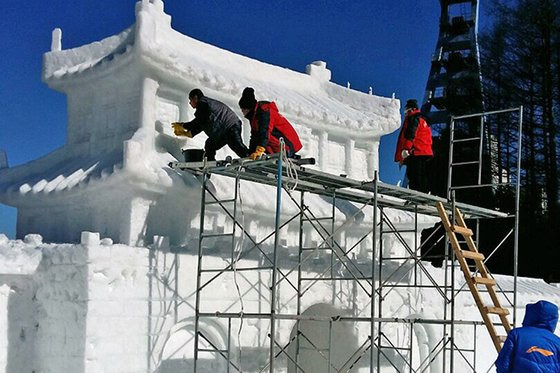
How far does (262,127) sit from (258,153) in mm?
621

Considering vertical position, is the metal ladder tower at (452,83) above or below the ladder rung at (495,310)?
above

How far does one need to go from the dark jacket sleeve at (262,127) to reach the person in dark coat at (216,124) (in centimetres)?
71

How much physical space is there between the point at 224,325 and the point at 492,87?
2177cm

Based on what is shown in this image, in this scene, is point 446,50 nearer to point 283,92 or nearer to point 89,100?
point 283,92

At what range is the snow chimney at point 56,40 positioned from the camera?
40.3 ft

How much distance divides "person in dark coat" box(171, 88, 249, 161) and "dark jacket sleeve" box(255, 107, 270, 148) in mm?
707

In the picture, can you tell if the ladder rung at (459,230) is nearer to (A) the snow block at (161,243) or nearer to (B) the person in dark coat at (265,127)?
(B) the person in dark coat at (265,127)

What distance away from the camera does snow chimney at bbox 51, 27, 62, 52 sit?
12.3 metres

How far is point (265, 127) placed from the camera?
30.1ft

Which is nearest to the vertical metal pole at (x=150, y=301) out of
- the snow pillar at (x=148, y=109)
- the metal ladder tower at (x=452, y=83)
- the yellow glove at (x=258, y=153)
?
the snow pillar at (x=148, y=109)

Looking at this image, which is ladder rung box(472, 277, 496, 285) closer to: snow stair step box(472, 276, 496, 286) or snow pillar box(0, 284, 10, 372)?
snow stair step box(472, 276, 496, 286)

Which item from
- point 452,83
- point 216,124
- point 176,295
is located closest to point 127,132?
point 216,124

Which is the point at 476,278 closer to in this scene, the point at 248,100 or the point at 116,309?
the point at 248,100

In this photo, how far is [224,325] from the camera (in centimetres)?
1003
